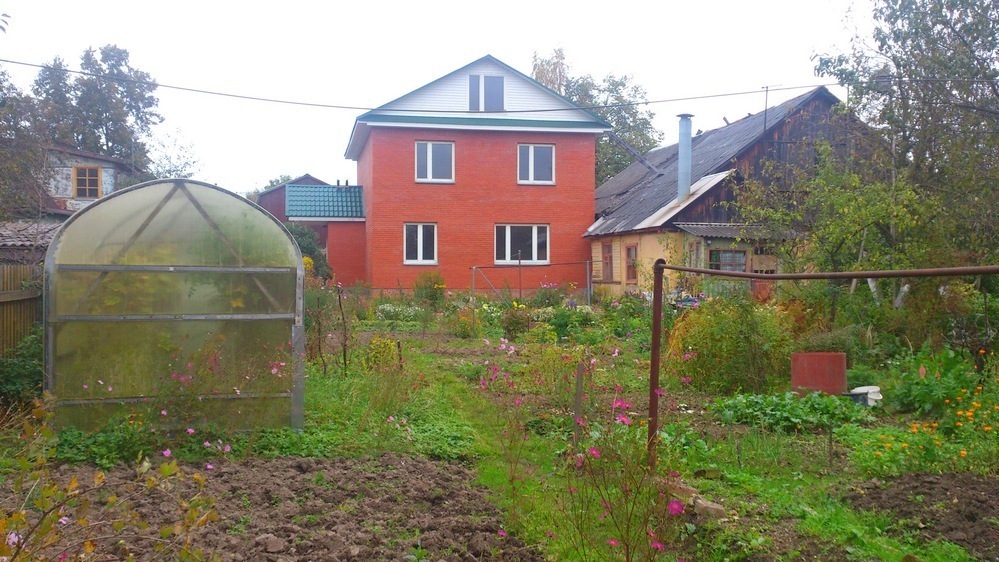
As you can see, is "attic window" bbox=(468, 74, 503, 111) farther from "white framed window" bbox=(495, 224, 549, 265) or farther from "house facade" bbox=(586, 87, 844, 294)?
"house facade" bbox=(586, 87, 844, 294)

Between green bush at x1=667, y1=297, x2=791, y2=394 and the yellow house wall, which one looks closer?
green bush at x1=667, y1=297, x2=791, y2=394

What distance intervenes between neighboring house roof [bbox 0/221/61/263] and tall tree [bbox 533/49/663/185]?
3187 cm

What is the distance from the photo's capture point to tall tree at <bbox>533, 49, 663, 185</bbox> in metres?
45.7

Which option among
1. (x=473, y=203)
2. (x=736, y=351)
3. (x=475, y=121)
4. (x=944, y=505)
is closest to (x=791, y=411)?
(x=736, y=351)

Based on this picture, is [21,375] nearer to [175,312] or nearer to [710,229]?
[175,312]

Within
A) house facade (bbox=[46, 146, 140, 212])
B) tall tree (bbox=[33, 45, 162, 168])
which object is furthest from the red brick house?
tall tree (bbox=[33, 45, 162, 168])

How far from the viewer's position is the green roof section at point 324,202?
27.8 m

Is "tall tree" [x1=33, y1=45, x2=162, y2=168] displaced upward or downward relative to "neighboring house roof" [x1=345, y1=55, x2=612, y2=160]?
upward

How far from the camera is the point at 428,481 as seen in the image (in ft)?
20.6

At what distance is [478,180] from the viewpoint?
88.0ft

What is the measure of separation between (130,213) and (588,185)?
69.9ft

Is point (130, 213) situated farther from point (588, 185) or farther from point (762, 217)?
point (588, 185)

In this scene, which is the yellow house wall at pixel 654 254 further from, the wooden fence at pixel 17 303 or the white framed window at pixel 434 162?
the wooden fence at pixel 17 303

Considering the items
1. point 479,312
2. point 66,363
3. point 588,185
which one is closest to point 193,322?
point 66,363
